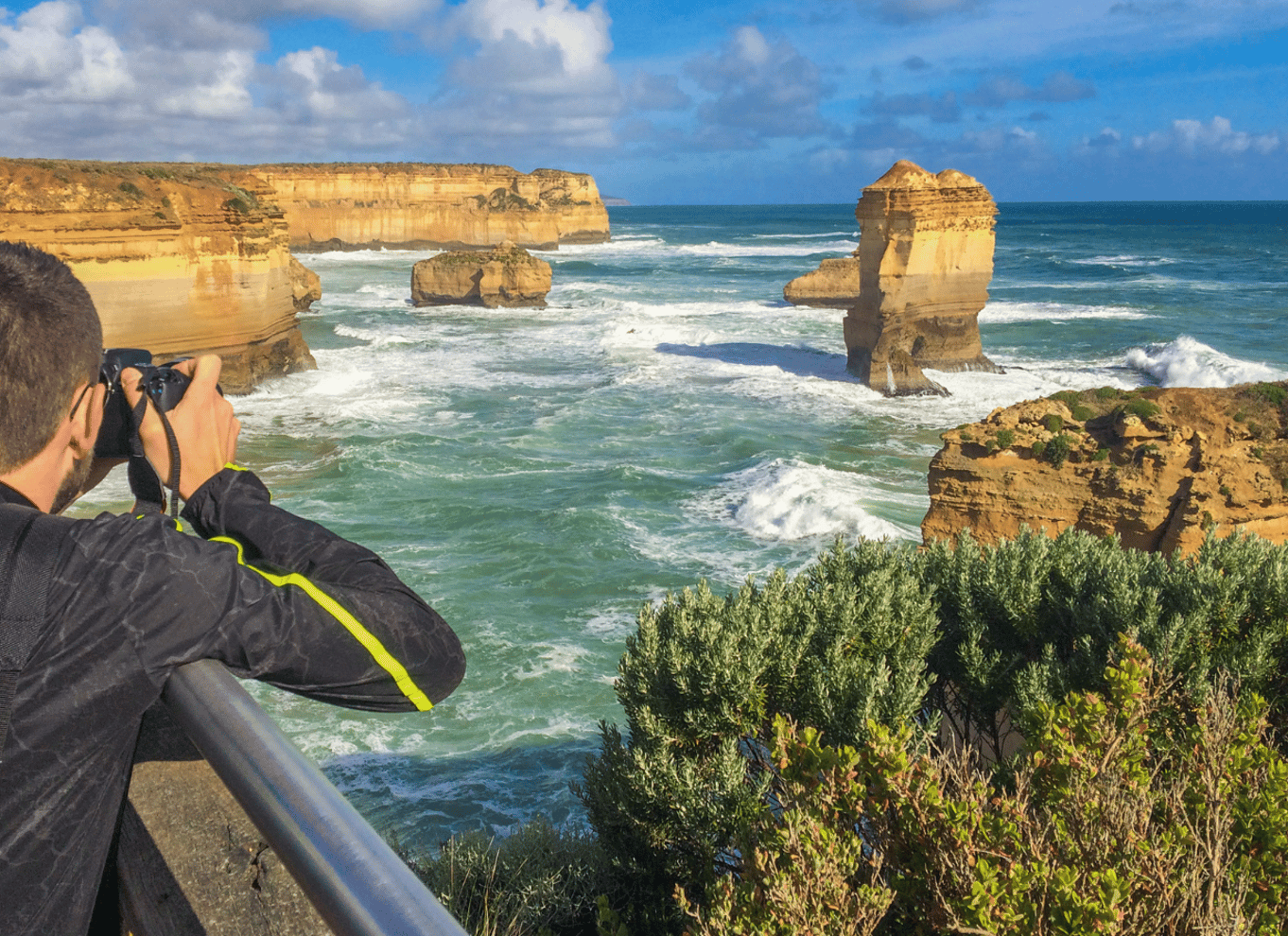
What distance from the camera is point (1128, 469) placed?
1023 centimetres

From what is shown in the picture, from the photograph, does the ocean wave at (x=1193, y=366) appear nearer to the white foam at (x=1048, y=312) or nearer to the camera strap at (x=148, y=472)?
the white foam at (x=1048, y=312)

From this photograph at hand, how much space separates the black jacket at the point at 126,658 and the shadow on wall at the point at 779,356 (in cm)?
2851

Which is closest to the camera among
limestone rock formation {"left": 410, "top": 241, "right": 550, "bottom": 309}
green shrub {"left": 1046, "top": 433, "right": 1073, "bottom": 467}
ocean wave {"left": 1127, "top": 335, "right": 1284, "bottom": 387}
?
green shrub {"left": 1046, "top": 433, "right": 1073, "bottom": 467}

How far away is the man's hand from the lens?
166 cm


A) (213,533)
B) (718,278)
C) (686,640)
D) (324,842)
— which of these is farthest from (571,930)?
(718,278)

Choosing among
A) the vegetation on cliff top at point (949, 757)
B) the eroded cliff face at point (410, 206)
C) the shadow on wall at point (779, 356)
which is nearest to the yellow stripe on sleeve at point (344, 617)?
the vegetation on cliff top at point (949, 757)

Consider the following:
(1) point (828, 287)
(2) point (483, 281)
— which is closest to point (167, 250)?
(2) point (483, 281)

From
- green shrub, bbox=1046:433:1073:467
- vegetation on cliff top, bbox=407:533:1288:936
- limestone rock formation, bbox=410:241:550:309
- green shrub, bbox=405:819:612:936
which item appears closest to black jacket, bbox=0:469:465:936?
vegetation on cliff top, bbox=407:533:1288:936

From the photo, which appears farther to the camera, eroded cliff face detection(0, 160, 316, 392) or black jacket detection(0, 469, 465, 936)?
eroded cliff face detection(0, 160, 316, 392)

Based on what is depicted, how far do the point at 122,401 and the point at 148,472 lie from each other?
5.1 inches

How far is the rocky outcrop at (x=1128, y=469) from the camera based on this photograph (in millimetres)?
9609

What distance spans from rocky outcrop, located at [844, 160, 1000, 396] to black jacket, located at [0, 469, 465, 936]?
2665 cm

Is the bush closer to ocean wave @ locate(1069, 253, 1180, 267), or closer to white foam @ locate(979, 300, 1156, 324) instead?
white foam @ locate(979, 300, 1156, 324)

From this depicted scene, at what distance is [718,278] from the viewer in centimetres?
6512
